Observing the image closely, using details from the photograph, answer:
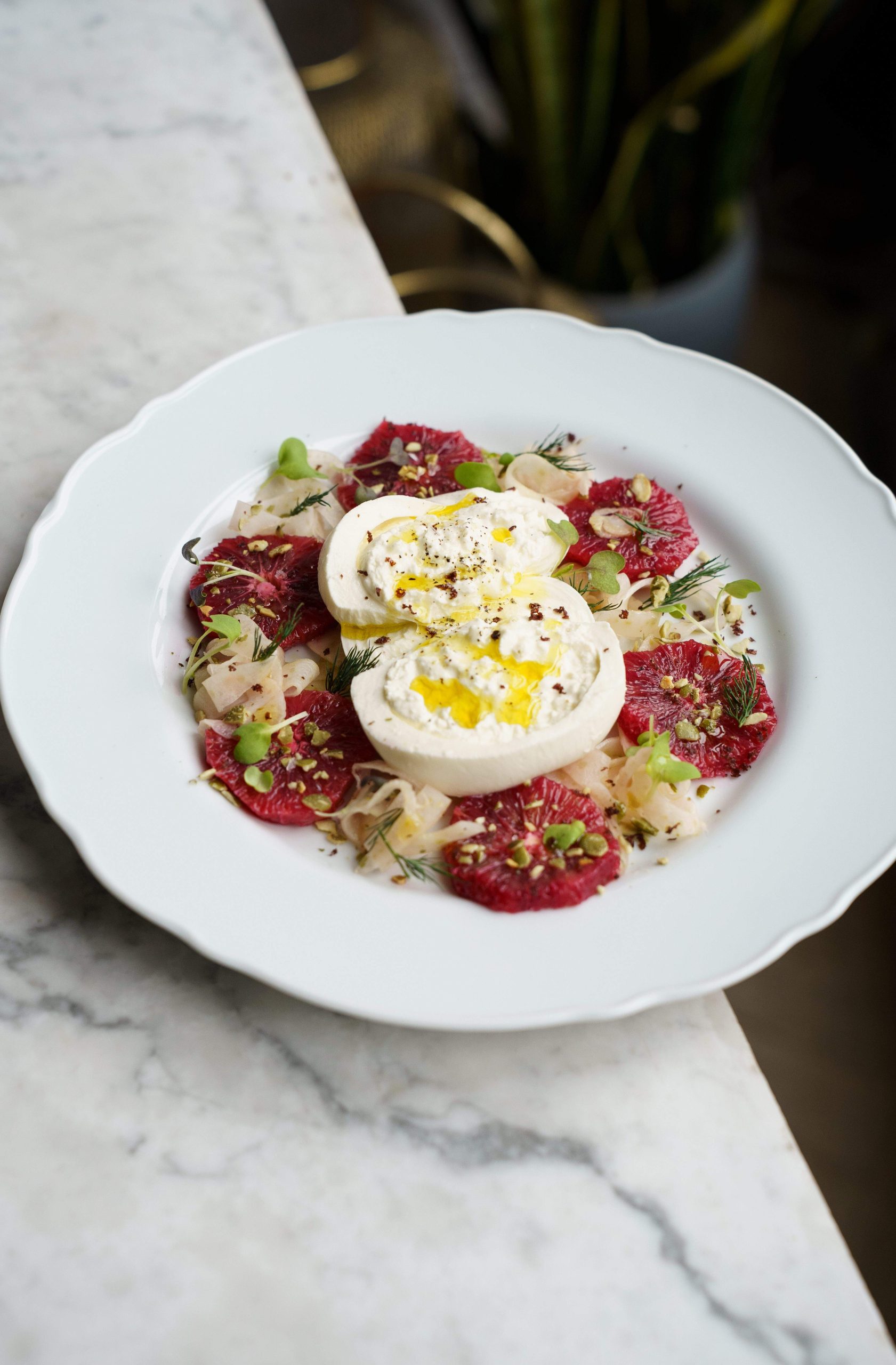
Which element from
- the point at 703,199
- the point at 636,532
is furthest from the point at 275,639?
the point at 703,199

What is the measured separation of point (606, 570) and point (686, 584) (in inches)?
8.7

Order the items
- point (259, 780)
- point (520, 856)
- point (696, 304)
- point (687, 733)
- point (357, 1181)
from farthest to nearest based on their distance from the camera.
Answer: point (696, 304), point (687, 733), point (259, 780), point (520, 856), point (357, 1181)

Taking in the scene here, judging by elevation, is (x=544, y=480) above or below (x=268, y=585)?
above

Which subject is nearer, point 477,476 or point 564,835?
point 564,835

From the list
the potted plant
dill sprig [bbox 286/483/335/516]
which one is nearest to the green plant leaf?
dill sprig [bbox 286/483/335/516]

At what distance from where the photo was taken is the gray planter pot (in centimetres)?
545

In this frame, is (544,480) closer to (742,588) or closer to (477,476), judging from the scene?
(477,476)

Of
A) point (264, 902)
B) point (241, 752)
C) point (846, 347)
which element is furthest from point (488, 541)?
point (846, 347)

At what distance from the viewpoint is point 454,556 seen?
2.61 metres

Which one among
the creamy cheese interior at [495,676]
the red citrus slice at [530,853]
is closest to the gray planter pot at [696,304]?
the creamy cheese interior at [495,676]

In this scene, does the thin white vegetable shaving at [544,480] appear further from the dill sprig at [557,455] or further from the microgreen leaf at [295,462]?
the microgreen leaf at [295,462]

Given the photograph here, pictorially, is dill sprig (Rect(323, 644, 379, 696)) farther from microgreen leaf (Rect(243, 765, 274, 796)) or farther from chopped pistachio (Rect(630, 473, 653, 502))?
chopped pistachio (Rect(630, 473, 653, 502))

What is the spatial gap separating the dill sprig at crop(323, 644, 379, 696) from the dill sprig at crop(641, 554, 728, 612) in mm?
723

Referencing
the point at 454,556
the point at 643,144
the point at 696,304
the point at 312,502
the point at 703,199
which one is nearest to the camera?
the point at 454,556
